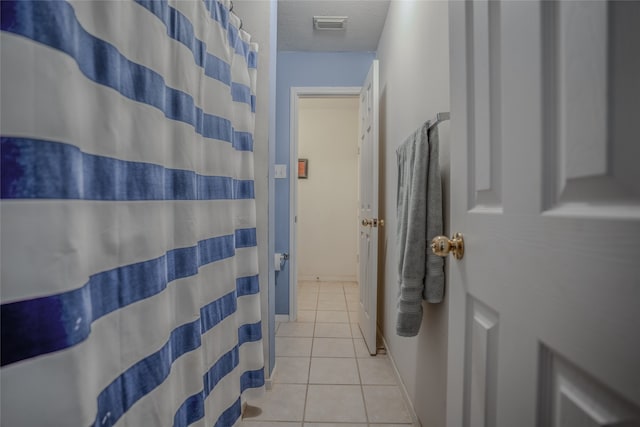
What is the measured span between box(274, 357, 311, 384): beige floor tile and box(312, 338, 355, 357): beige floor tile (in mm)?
143

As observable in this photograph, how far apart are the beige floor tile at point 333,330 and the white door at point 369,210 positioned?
5.6 inches

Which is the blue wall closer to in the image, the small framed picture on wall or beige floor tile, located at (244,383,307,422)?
beige floor tile, located at (244,383,307,422)

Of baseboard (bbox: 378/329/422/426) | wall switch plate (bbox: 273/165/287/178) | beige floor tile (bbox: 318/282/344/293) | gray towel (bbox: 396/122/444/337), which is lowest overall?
beige floor tile (bbox: 318/282/344/293)

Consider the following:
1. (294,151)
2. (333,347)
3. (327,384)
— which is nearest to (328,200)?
(294,151)

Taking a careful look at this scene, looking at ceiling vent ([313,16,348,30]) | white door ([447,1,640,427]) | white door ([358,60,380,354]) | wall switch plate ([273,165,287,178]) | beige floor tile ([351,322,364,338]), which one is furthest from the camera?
wall switch plate ([273,165,287,178])

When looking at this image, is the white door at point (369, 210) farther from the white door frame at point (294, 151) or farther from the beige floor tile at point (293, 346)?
the beige floor tile at point (293, 346)

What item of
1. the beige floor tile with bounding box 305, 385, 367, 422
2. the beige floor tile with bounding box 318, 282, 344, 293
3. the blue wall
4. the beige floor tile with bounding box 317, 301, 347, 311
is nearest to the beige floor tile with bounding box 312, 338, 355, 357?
the beige floor tile with bounding box 305, 385, 367, 422

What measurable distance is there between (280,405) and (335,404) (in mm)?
295

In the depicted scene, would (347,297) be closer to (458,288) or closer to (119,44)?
(458,288)

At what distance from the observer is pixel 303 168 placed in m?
4.10

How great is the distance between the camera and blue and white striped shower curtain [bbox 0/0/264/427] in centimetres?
43

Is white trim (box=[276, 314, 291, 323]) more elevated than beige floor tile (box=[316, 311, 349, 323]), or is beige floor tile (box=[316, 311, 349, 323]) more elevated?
white trim (box=[276, 314, 291, 323])

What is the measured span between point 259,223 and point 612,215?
1454 millimetres

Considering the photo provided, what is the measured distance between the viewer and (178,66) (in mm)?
831
